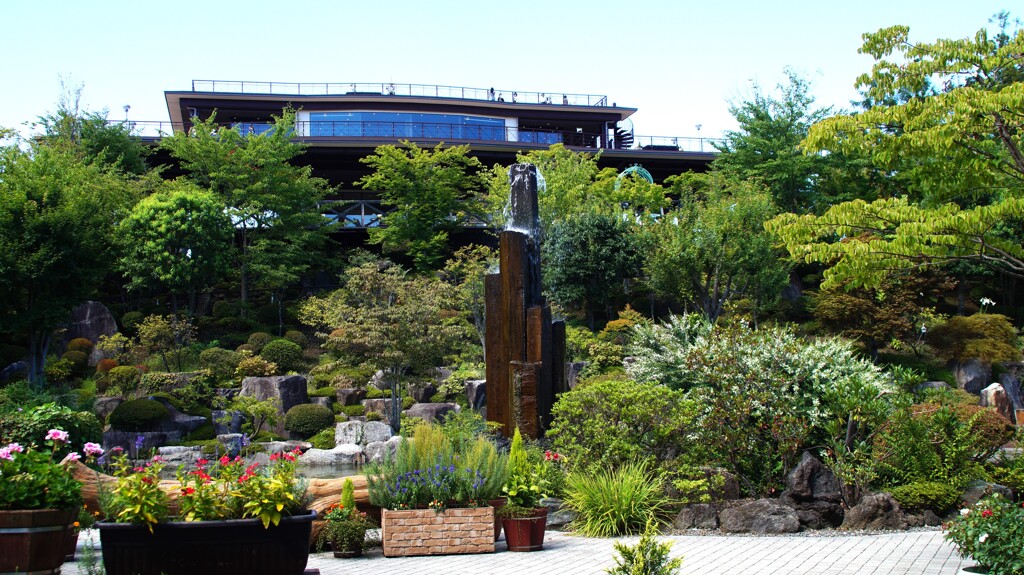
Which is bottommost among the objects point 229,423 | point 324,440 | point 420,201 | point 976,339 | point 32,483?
point 324,440

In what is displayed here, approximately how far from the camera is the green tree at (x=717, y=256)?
29438 millimetres

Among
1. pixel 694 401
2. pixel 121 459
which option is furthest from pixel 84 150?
pixel 121 459

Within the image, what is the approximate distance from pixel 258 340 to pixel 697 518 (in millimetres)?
22693

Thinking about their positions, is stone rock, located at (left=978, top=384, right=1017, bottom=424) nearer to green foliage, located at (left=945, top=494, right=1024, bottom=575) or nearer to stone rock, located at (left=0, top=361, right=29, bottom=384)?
green foliage, located at (left=945, top=494, right=1024, bottom=575)

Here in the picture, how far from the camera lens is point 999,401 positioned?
84.1 ft

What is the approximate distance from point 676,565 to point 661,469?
590 centimetres

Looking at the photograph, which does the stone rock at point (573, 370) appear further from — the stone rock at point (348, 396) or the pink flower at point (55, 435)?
the pink flower at point (55, 435)

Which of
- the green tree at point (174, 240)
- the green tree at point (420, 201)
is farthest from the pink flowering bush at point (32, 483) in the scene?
the green tree at point (420, 201)

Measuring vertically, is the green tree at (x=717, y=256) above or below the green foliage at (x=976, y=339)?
above

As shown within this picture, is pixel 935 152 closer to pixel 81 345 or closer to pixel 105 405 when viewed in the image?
pixel 105 405

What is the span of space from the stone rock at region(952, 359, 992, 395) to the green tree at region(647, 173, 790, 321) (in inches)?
246

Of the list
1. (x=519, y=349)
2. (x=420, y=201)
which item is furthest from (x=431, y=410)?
(x=420, y=201)

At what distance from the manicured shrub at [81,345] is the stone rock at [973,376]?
92.7ft

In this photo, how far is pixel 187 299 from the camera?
3791cm
